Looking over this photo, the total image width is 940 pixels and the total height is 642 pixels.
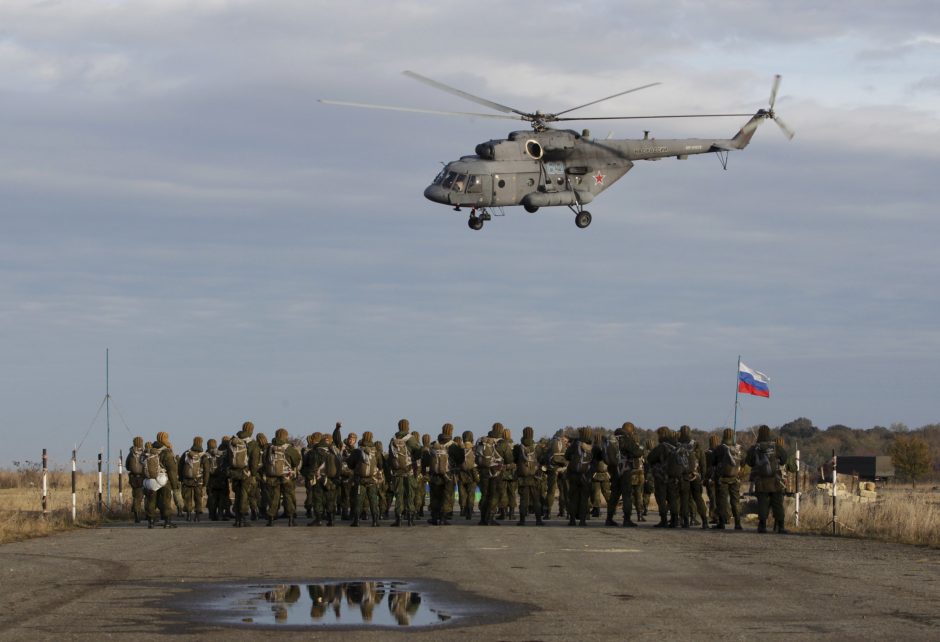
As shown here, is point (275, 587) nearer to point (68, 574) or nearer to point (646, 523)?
point (68, 574)

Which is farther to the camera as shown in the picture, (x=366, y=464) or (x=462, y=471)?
(x=462, y=471)

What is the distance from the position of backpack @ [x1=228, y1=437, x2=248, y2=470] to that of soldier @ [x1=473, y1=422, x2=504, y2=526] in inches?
171

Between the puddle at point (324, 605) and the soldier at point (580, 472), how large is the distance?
11.2 m

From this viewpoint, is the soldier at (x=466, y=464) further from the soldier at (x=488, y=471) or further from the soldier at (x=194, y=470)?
the soldier at (x=194, y=470)

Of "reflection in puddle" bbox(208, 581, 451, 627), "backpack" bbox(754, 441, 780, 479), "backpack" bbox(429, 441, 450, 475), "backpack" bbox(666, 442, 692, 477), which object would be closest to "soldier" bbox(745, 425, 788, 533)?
"backpack" bbox(754, 441, 780, 479)

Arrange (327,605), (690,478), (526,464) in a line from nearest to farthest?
1. (327,605)
2. (690,478)
3. (526,464)

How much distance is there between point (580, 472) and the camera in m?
25.9

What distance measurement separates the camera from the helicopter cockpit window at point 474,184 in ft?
118

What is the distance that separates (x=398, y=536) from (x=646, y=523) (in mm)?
6756

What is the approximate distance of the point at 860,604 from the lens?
12883 millimetres

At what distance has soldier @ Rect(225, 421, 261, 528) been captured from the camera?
84.9ft

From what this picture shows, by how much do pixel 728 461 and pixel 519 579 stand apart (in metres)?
10.5

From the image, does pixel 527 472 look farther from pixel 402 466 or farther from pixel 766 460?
pixel 766 460

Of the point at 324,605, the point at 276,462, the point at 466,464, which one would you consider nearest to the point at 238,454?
the point at 276,462
